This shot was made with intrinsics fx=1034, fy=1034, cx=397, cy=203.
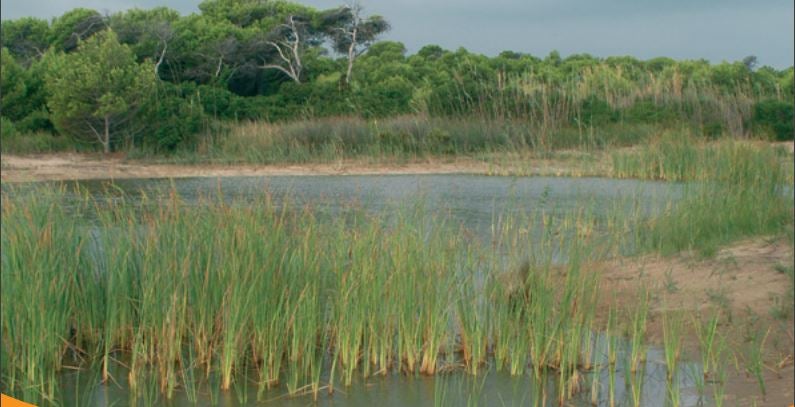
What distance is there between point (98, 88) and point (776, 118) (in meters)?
12.5

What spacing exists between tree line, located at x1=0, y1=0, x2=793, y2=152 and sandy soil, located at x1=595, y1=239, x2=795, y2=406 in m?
11.4

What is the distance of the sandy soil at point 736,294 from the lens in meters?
5.20

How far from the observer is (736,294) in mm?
6613

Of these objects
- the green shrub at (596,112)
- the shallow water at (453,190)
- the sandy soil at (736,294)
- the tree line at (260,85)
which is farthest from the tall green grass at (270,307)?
the green shrub at (596,112)

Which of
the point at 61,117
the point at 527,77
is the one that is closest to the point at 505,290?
the point at 61,117

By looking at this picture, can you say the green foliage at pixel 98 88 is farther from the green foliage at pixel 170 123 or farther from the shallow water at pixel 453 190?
the shallow water at pixel 453 190

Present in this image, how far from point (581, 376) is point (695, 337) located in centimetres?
108

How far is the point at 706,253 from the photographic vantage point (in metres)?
7.64

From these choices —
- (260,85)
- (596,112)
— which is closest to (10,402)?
(596,112)

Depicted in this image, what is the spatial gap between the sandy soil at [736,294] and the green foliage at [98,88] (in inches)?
456

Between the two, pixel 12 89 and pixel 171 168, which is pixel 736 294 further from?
pixel 12 89

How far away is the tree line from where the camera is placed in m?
18.1

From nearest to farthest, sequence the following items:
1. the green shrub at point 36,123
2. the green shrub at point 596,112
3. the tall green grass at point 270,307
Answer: the tall green grass at point 270,307
the green shrub at point 36,123
the green shrub at point 596,112

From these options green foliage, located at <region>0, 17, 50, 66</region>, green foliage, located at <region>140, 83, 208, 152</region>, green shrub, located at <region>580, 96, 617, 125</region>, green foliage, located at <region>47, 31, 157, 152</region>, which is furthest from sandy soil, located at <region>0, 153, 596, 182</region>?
green foliage, located at <region>0, 17, 50, 66</region>
